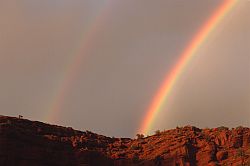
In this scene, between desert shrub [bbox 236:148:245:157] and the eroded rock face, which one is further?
the eroded rock face

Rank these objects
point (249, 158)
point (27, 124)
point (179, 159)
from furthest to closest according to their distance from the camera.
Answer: point (27, 124), point (179, 159), point (249, 158)

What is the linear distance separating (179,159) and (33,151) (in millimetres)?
11488

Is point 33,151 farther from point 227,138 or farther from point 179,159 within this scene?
point 227,138

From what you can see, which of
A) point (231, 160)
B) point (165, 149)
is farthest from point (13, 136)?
point (231, 160)

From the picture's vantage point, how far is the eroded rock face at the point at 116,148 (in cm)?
3909

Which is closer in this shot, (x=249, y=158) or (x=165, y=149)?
(x=249, y=158)

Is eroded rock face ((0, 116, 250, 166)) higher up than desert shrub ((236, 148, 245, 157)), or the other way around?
eroded rock face ((0, 116, 250, 166))

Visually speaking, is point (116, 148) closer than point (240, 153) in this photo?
No

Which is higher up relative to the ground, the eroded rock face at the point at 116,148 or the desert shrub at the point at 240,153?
the eroded rock face at the point at 116,148

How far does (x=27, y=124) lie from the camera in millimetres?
43125

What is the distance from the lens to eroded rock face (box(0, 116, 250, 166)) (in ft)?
128

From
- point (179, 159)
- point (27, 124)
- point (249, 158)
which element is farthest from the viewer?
point (27, 124)

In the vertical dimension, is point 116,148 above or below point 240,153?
above

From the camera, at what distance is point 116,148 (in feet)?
146
